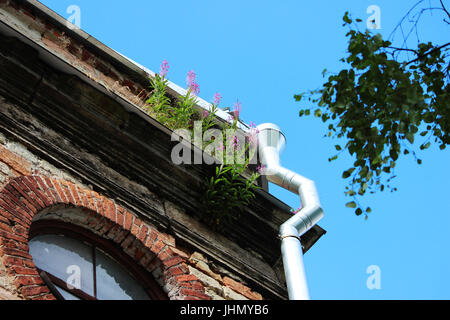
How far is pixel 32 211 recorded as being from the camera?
17.1 feet

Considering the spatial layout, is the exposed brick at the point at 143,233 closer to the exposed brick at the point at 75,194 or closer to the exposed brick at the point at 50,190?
the exposed brick at the point at 75,194

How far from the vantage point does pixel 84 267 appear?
551cm

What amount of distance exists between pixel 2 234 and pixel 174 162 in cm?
210

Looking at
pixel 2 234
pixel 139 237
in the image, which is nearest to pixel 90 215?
pixel 139 237

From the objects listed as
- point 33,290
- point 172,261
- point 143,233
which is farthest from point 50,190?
point 172,261

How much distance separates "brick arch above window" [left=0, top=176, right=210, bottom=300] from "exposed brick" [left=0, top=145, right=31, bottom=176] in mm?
96

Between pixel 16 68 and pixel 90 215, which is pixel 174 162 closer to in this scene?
pixel 90 215

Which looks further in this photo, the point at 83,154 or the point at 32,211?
the point at 83,154

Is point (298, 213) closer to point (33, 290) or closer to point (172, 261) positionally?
point (172, 261)

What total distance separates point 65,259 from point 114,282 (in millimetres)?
460

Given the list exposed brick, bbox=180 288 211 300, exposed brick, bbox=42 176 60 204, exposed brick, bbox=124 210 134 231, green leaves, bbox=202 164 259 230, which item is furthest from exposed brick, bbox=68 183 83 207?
green leaves, bbox=202 164 259 230

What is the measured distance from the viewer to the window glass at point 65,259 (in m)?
5.29
